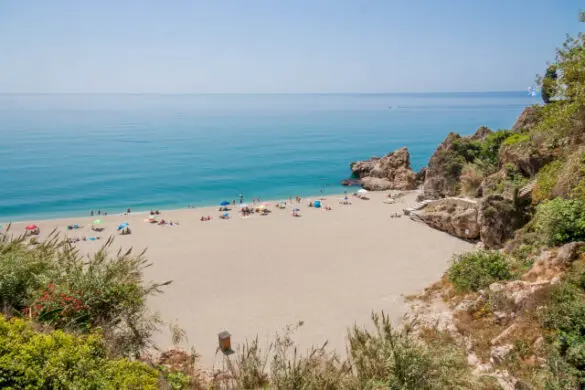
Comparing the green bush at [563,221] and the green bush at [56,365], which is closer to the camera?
the green bush at [56,365]

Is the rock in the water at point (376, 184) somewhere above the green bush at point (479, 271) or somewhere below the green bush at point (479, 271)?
below

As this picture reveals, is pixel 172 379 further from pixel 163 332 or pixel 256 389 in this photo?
pixel 163 332

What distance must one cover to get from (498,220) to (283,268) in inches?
454

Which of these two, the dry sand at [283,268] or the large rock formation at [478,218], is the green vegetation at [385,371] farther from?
the large rock formation at [478,218]

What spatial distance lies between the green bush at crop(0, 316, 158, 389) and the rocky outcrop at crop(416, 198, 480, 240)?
20.8m

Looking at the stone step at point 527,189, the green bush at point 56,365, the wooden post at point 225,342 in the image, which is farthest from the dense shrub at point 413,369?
the stone step at point 527,189

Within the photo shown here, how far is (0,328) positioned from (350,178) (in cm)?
4511

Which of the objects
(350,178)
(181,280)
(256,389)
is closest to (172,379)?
(256,389)

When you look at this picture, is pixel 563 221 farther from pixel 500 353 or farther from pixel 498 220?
pixel 498 220

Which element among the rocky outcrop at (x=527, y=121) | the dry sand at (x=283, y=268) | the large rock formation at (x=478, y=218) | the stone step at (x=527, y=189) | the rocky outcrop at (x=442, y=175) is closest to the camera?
the dry sand at (x=283, y=268)

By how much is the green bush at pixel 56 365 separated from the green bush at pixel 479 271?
11157 mm

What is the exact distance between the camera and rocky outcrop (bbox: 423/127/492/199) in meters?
31.1

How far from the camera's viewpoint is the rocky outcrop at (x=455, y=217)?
22172mm

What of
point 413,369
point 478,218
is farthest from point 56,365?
point 478,218
